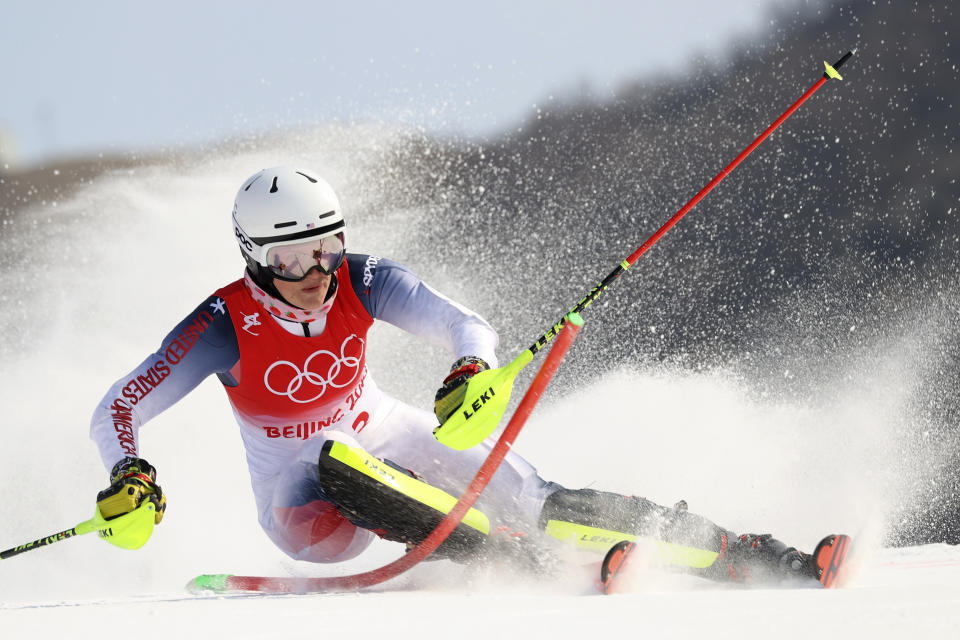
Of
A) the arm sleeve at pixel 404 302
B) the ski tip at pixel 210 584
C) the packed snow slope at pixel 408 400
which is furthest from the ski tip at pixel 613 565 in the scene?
the ski tip at pixel 210 584

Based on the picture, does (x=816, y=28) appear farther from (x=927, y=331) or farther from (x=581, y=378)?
(x=581, y=378)

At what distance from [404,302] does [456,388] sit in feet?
2.14

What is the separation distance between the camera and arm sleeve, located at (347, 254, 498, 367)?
381cm

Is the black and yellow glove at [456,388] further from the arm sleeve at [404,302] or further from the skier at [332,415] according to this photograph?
the arm sleeve at [404,302]

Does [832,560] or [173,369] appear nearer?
[832,560]

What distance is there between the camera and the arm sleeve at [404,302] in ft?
12.5

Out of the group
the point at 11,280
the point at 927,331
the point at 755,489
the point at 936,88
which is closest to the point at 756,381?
the point at 927,331

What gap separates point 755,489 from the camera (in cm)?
590

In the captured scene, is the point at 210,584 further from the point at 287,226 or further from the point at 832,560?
the point at 832,560

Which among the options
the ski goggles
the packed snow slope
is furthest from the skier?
the packed snow slope

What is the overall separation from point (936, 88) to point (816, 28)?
6.85ft

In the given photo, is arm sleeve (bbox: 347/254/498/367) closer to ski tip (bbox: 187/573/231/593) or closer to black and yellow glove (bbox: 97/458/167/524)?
black and yellow glove (bbox: 97/458/167/524)

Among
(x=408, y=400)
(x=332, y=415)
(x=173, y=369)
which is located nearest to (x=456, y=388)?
(x=332, y=415)

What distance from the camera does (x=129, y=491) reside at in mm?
3322
